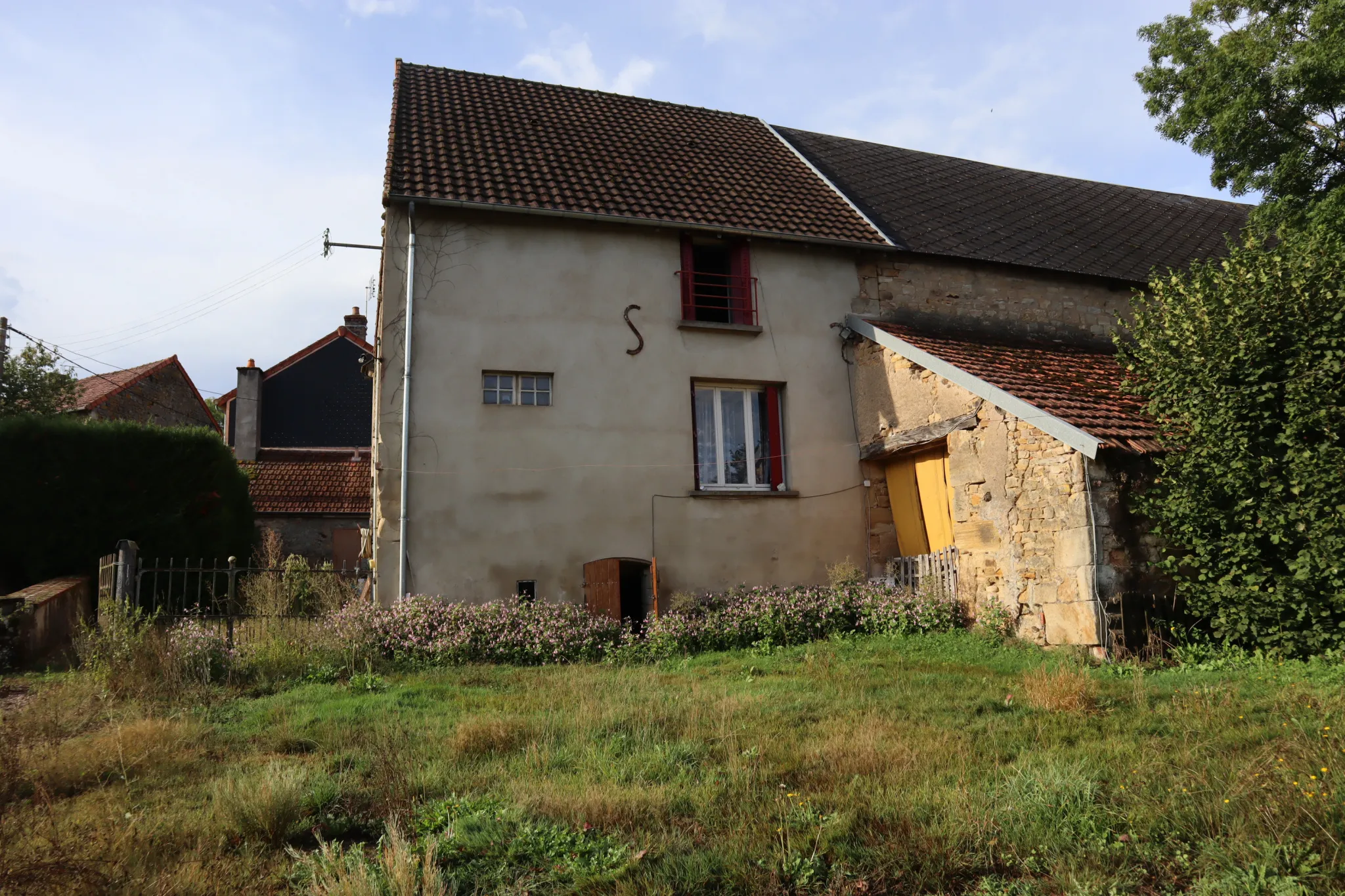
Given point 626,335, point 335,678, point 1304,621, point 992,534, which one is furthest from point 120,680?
point 1304,621

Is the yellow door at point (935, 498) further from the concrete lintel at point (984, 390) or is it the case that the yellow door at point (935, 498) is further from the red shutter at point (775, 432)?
the red shutter at point (775, 432)

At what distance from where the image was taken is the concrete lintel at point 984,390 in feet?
29.5

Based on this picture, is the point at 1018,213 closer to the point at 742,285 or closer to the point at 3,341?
the point at 742,285

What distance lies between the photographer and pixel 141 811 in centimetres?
477

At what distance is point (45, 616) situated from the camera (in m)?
11.1

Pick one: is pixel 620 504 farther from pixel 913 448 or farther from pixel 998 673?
pixel 998 673

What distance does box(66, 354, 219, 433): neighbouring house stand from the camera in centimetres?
2328

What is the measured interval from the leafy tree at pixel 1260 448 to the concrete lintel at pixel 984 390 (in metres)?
0.86

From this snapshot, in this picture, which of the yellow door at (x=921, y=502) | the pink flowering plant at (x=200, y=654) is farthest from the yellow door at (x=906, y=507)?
the pink flowering plant at (x=200, y=654)

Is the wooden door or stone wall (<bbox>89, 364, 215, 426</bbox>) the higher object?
stone wall (<bbox>89, 364, 215, 426</bbox>)

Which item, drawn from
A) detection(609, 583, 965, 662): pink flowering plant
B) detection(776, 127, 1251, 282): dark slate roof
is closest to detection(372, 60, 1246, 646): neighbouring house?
detection(776, 127, 1251, 282): dark slate roof

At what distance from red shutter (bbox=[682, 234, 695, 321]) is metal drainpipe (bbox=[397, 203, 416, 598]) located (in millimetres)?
3641

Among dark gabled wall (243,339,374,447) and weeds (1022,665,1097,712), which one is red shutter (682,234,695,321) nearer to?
weeds (1022,665,1097,712)

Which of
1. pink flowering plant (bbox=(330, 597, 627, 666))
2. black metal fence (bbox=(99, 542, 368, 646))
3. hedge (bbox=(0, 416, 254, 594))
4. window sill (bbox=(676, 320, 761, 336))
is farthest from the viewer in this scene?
hedge (bbox=(0, 416, 254, 594))
